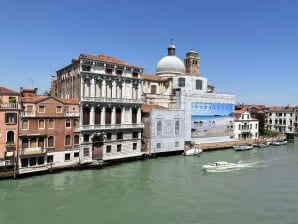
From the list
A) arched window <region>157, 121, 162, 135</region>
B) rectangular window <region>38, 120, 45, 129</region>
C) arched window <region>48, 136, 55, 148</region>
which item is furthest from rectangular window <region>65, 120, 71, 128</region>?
arched window <region>157, 121, 162, 135</region>

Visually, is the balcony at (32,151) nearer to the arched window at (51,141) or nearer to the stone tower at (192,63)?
the arched window at (51,141)

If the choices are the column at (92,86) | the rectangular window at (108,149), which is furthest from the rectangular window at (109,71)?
the rectangular window at (108,149)

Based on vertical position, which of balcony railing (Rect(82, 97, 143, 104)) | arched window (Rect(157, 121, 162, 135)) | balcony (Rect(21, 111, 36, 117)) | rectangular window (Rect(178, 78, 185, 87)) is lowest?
arched window (Rect(157, 121, 162, 135))

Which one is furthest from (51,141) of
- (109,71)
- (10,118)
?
(109,71)

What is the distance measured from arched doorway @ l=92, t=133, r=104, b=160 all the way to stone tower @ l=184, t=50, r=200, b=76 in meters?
33.9

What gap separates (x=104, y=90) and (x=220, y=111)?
22417mm

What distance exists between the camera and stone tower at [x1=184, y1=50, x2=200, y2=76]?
6078 centimetres

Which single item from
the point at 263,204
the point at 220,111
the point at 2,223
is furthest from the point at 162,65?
the point at 2,223

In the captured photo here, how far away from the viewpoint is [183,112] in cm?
4069

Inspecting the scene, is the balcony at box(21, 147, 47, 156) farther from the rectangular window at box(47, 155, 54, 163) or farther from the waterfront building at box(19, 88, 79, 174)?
the rectangular window at box(47, 155, 54, 163)

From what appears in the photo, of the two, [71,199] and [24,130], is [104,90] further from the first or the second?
[71,199]

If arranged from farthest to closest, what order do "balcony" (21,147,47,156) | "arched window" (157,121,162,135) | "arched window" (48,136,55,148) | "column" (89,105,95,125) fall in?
"arched window" (157,121,162,135) < "column" (89,105,95,125) < "arched window" (48,136,55,148) < "balcony" (21,147,47,156)

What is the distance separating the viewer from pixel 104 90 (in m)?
32.0

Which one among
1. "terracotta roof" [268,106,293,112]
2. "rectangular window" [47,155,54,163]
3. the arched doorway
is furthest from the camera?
"terracotta roof" [268,106,293,112]
